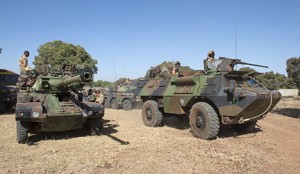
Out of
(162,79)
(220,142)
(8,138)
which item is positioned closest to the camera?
(220,142)

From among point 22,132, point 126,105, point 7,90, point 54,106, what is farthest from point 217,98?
point 7,90

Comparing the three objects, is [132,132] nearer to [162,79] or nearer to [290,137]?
[162,79]

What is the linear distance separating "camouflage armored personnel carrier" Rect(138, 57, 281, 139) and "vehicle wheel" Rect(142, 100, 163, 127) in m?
0.36

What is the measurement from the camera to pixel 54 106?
8070 millimetres

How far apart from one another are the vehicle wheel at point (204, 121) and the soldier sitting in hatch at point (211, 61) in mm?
1369

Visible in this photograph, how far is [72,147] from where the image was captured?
286 inches

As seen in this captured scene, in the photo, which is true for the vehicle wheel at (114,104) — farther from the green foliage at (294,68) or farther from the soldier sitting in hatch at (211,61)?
the green foliage at (294,68)

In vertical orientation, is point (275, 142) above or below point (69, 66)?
below

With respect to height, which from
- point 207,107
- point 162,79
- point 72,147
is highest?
point 162,79

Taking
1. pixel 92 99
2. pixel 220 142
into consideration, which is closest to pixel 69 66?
pixel 92 99

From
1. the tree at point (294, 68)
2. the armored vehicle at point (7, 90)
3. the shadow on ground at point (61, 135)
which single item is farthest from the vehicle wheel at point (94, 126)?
the tree at point (294, 68)

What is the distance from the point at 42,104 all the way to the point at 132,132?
2887 millimetres

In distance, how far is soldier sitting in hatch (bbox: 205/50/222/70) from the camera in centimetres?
921

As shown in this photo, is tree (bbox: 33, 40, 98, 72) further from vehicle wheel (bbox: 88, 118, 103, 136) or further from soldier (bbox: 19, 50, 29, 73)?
vehicle wheel (bbox: 88, 118, 103, 136)
